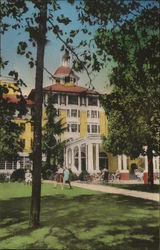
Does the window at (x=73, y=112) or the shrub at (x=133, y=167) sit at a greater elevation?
the window at (x=73, y=112)

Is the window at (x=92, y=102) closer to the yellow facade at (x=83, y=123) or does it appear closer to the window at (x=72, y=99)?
the window at (x=72, y=99)

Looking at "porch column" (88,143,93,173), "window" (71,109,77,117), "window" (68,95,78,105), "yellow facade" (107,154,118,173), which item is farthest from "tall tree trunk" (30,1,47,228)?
"yellow facade" (107,154,118,173)

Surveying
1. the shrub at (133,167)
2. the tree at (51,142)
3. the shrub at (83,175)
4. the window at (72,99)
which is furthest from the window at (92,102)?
the shrub at (133,167)

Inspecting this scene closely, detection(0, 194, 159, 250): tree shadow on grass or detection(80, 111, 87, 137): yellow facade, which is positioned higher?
detection(80, 111, 87, 137): yellow facade

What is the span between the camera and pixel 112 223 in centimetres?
1104

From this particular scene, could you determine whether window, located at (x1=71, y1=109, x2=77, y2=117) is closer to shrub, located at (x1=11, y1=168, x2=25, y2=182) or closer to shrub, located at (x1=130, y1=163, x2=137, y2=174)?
shrub, located at (x1=11, y1=168, x2=25, y2=182)

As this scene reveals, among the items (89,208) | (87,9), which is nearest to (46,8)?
(87,9)

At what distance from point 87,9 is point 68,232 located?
5.75 meters

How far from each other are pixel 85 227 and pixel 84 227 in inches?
1.1

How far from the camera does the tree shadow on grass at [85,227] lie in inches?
338

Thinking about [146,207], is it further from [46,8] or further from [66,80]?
[46,8]

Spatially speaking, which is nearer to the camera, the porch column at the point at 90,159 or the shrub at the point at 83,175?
the shrub at the point at 83,175

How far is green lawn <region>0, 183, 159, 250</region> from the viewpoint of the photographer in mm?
8523

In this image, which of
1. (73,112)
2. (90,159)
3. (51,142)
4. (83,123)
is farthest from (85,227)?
(83,123)
